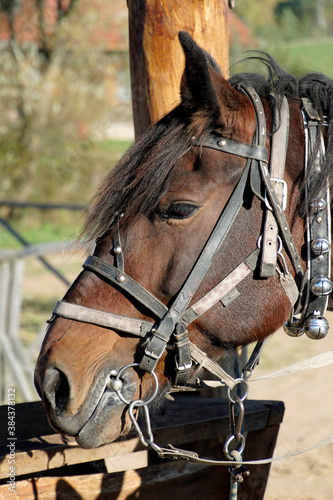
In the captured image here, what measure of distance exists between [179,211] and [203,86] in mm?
419

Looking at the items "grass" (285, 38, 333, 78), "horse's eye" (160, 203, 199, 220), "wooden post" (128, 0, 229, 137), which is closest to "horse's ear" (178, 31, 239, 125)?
"horse's eye" (160, 203, 199, 220)

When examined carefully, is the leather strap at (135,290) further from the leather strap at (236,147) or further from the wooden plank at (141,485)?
the wooden plank at (141,485)

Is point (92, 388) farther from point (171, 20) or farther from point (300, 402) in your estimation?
point (300, 402)

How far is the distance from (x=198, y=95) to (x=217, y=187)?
318 millimetres

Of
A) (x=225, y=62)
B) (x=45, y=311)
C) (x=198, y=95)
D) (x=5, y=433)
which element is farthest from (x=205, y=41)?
(x=45, y=311)

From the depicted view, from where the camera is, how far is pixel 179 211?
1725 mm

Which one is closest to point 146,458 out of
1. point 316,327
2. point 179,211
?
point 316,327

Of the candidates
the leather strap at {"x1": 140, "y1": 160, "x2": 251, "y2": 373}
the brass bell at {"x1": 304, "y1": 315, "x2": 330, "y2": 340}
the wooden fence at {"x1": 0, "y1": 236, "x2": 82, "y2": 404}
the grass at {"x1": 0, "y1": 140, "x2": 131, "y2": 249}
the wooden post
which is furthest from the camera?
the grass at {"x1": 0, "y1": 140, "x2": 131, "y2": 249}

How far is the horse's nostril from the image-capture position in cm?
167

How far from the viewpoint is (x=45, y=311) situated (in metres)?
7.92

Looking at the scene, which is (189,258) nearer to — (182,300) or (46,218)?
(182,300)

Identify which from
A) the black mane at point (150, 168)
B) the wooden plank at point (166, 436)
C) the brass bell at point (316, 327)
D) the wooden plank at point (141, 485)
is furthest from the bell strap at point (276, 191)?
the wooden plank at point (141, 485)

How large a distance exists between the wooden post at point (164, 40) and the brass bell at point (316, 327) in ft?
4.01

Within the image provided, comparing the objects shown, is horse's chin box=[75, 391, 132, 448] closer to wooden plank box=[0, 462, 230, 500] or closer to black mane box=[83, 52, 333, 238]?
wooden plank box=[0, 462, 230, 500]
